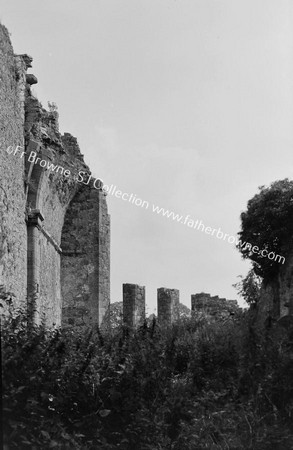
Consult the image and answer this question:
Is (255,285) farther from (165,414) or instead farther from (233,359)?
(165,414)

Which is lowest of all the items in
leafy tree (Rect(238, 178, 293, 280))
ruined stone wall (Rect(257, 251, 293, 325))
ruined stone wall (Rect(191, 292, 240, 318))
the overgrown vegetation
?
the overgrown vegetation

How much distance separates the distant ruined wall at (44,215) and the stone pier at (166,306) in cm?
179

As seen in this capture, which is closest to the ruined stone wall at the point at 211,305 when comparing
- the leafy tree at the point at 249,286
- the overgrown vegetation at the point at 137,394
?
the leafy tree at the point at 249,286

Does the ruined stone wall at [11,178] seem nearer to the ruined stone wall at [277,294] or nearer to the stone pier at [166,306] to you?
the ruined stone wall at [277,294]

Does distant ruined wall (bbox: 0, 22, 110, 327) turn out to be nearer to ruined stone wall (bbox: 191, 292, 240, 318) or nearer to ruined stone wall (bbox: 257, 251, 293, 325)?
ruined stone wall (bbox: 257, 251, 293, 325)

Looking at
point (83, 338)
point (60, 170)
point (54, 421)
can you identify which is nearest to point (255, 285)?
point (60, 170)

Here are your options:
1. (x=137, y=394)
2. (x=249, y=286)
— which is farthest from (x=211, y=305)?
(x=137, y=394)

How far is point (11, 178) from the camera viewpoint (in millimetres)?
10000

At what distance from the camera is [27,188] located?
11305 mm

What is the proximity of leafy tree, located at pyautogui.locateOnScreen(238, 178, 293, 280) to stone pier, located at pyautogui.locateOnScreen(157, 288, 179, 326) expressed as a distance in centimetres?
249

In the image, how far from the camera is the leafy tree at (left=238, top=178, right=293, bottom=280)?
1666 centimetres

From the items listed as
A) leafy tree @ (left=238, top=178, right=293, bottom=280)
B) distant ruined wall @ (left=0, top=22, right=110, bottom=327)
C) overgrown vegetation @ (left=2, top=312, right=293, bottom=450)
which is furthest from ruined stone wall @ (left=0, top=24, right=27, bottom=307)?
leafy tree @ (left=238, top=178, right=293, bottom=280)

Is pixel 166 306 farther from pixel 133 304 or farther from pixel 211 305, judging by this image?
pixel 211 305

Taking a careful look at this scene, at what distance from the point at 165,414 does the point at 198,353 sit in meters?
2.56
